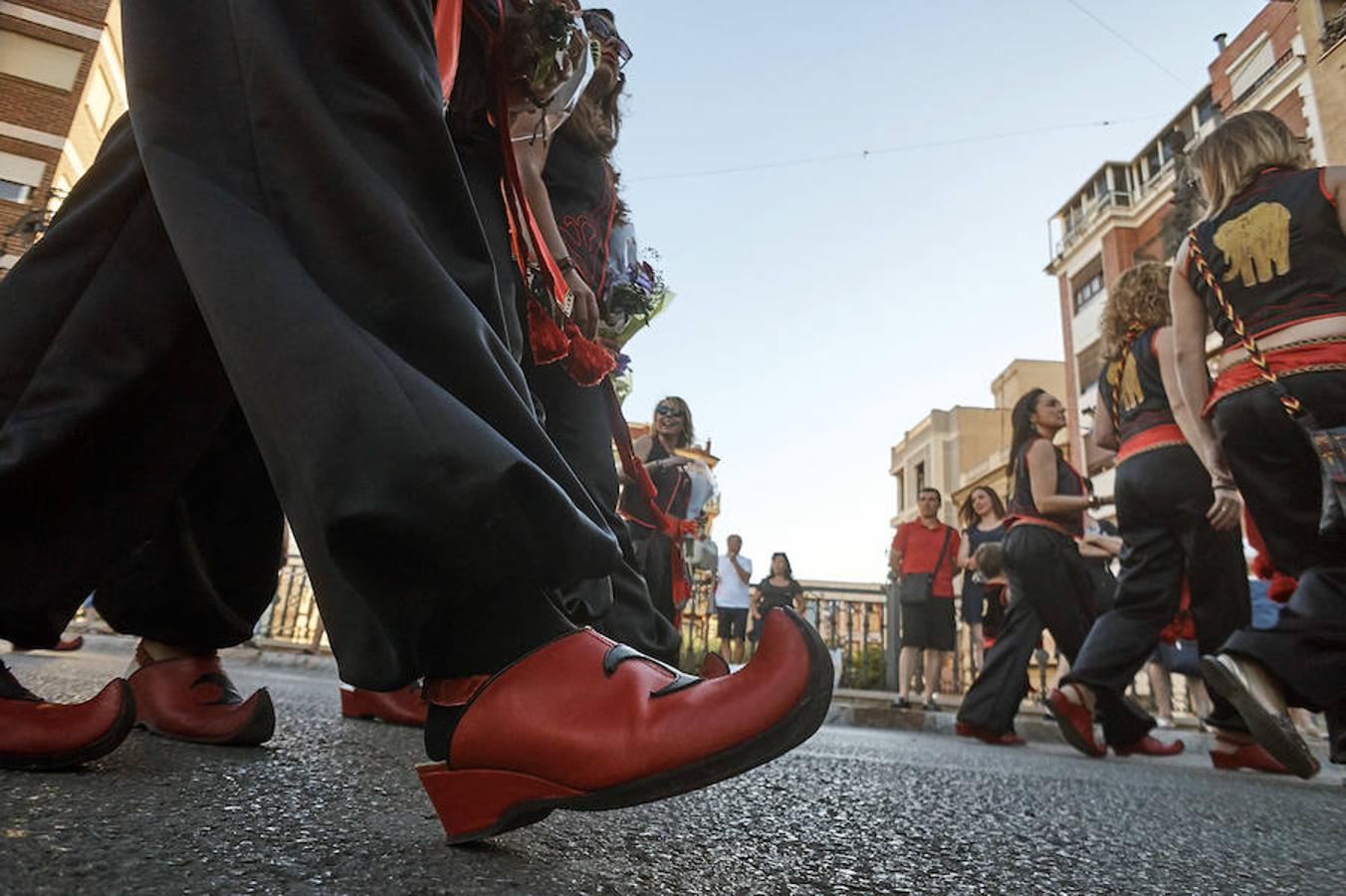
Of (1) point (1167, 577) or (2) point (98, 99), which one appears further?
(2) point (98, 99)

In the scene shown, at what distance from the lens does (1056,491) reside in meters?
4.19

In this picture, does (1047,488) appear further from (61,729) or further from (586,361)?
(61,729)

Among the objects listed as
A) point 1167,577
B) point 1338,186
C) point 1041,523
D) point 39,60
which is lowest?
point 1167,577

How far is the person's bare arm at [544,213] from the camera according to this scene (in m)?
1.66

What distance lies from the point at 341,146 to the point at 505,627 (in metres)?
0.50

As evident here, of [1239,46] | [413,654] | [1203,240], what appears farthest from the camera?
[1239,46]

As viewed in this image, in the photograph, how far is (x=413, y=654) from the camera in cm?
82

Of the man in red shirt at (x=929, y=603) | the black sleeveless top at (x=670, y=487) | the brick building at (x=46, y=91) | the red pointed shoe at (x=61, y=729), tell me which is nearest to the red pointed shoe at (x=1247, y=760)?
the black sleeveless top at (x=670, y=487)

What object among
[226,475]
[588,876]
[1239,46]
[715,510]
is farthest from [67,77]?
[1239,46]

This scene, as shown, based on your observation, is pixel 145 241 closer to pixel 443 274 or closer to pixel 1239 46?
pixel 443 274

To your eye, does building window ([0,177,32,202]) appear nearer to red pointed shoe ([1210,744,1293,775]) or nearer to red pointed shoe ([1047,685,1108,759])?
red pointed shoe ([1047,685,1108,759])

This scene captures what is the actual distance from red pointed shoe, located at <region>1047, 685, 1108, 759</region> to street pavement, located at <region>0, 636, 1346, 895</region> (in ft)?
5.40

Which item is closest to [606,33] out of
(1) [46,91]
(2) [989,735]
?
(2) [989,735]

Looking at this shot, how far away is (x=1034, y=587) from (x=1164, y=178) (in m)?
27.5
